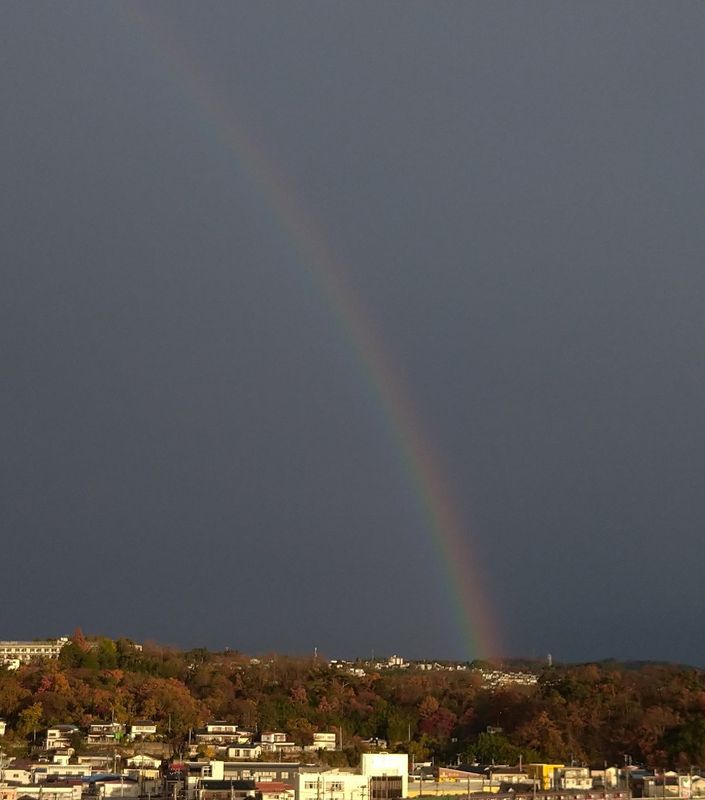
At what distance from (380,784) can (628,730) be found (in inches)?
465

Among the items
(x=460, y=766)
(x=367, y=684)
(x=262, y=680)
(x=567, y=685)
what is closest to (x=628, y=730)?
(x=567, y=685)

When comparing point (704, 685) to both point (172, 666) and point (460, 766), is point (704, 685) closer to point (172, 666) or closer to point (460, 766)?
point (460, 766)

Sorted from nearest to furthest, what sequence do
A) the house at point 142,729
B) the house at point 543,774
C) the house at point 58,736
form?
the house at point 543,774 → the house at point 58,736 → the house at point 142,729

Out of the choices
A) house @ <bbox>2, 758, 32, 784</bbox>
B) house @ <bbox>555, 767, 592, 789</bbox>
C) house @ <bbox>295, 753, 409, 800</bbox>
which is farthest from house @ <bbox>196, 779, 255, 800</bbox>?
house @ <bbox>555, 767, 592, 789</bbox>

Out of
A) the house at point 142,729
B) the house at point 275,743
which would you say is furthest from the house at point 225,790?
the house at point 142,729

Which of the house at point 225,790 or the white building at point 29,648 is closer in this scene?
the house at point 225,790

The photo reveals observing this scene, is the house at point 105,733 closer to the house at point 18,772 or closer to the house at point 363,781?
the house at point 18,772

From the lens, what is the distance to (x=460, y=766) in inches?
1425

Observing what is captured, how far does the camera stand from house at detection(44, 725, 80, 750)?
3791 centimetres

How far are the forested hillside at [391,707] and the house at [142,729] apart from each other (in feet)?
1.63

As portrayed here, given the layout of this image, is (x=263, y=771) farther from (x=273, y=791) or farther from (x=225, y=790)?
(x=273, y=791)

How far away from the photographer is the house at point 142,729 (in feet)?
128

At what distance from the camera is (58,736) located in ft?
126

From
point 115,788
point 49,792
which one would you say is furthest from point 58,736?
point 49,792
